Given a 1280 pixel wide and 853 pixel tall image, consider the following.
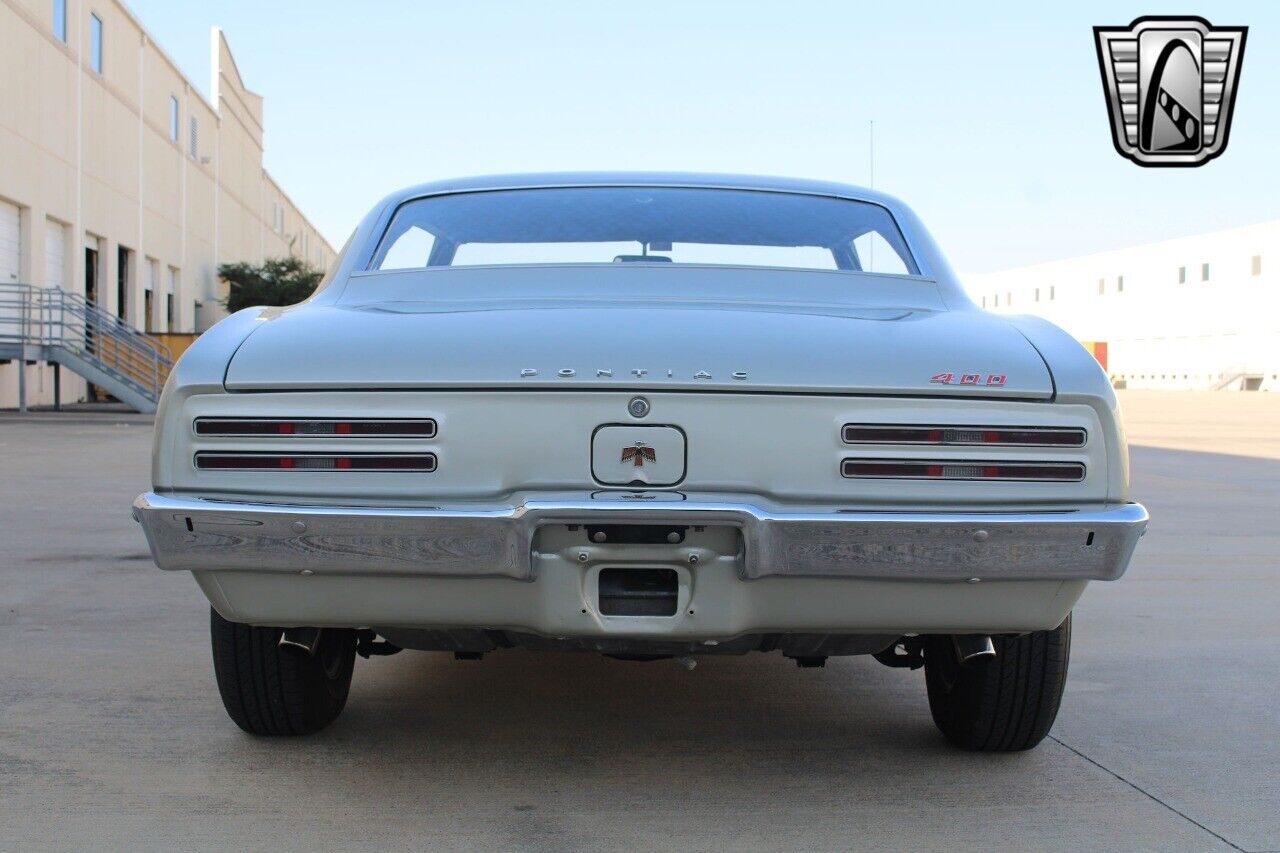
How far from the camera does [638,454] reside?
2553mm

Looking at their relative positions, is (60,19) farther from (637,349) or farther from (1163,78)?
(637,349)

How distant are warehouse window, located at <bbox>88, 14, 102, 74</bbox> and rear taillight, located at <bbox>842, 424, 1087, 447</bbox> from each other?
89.2ft

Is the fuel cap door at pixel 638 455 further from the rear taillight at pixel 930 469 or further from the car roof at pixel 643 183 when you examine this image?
the car roof at pixel 643 183

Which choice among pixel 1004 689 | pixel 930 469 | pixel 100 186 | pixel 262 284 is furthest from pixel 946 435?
pixel 262 284

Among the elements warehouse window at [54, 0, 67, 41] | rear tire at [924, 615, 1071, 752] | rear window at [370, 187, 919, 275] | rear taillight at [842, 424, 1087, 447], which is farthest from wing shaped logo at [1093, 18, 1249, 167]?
warehouse window at [54, 0, 67, 41]

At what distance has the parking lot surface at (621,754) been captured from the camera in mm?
2697

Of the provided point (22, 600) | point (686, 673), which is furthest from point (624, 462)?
point (22, 600)

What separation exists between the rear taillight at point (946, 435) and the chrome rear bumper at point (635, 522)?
0.14 meters

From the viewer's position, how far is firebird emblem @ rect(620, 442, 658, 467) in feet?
8.37

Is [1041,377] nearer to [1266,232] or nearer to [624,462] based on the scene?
[624,462]

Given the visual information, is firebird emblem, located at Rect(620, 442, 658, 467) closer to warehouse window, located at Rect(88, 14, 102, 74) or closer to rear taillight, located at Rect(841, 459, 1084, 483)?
rear taillight, located at Rect(841, 459, 1084, 483)

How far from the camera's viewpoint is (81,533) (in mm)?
7332

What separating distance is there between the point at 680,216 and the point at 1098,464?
1465 millimetres

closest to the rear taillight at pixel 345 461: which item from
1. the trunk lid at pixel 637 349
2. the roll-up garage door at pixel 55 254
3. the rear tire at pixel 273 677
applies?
the trunk lid at pixel 637 349
